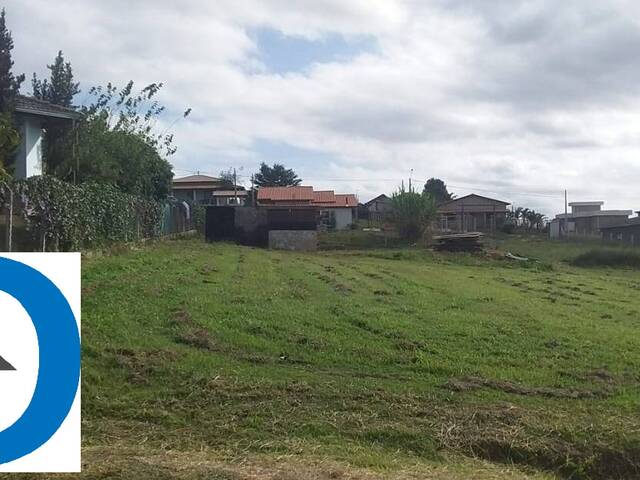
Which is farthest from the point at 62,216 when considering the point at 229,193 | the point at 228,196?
the point at 229,193

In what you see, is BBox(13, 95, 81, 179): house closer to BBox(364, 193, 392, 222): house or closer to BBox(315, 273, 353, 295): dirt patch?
BBox(315, 273, 353, 295): dirt patch

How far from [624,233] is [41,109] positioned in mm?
45891

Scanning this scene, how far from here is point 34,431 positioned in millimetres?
4121

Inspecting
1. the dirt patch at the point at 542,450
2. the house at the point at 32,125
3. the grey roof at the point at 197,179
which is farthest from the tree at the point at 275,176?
the dirt patch at the point at 542,450

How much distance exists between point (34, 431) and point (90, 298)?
23.7 feet

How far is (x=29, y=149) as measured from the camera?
1107 inches

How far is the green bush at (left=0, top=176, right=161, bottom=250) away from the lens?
1509 centimetres

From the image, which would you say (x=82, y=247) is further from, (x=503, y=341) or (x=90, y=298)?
(x=503, y=341)

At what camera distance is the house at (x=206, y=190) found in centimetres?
7019

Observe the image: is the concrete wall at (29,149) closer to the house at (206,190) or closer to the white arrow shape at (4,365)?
the white arrow shape at (4,365)

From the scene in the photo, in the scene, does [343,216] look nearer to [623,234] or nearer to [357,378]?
[623,234]

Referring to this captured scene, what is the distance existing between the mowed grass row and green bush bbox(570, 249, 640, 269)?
23.1 m

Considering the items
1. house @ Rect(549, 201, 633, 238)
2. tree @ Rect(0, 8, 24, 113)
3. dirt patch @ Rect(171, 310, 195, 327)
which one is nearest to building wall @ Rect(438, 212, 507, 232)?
house @ Rect(549, 201, 633, 238)

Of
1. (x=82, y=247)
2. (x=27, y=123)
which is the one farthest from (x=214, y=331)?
(x=27, y=123)
